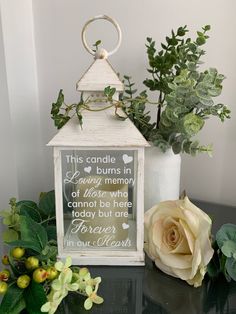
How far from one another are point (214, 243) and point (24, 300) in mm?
369

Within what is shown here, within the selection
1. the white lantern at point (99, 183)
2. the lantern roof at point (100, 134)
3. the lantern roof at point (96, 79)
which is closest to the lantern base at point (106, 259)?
the white lantern at point (99, 183)

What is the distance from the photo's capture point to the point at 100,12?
104cm

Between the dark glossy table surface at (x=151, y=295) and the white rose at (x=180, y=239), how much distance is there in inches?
1.0

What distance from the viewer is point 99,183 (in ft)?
2.34

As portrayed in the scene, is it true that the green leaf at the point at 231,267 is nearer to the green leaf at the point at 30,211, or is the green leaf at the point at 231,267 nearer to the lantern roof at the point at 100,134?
the lantern roof at the point at 100,134

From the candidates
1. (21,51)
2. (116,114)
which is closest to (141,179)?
(116,114)

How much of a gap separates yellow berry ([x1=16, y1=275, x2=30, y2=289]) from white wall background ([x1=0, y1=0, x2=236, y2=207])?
1.67ft

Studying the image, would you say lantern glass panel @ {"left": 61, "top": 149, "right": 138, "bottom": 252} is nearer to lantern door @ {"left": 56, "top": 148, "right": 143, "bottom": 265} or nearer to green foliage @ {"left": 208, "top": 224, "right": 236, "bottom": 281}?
lantern door @ {"left": 56, "top": 148, "right": 143, "bottom": 265}

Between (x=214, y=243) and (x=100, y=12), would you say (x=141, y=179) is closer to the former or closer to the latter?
(x=214, y=243)

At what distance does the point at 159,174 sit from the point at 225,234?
0.79 feet

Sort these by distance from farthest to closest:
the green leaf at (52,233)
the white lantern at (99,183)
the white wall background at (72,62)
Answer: the white wall background at (72,62) → the green leaf at (52,233) → the white lantern at (99,183)

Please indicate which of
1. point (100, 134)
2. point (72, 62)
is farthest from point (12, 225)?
point (72, 62)

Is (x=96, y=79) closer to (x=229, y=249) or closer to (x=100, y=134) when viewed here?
(x=100, y=134)

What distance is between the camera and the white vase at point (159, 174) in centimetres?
85
